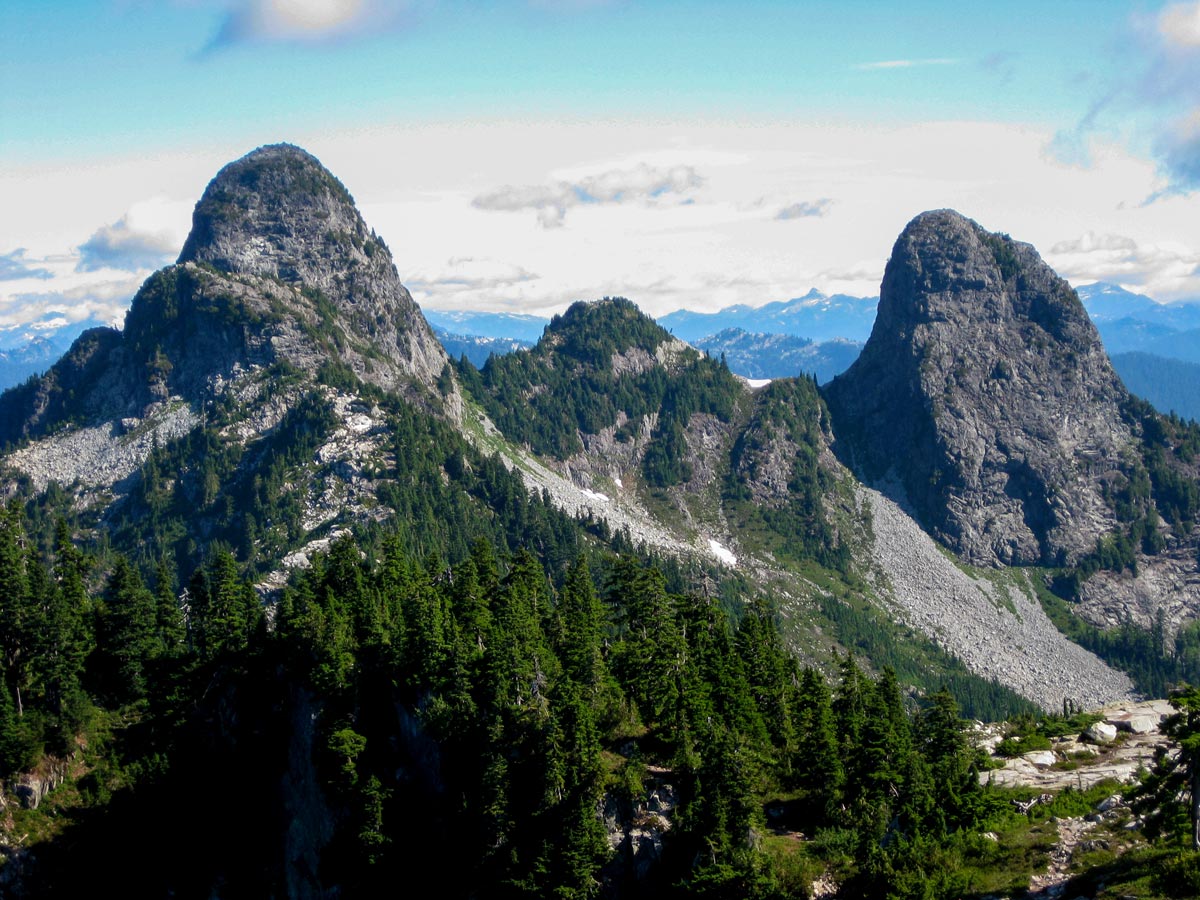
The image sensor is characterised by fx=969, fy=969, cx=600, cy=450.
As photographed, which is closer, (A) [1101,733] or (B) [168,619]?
(A) [1101,733]

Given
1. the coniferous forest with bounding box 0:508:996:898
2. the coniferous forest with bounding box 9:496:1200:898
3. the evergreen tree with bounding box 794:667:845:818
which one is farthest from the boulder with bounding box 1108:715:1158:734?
the evergreen tree with bounding box 794:667:845:818

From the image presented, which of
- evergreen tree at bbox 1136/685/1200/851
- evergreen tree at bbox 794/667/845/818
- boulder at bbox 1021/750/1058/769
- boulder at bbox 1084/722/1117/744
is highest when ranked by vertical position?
evergreen tree at bbox 1136/685/1200/851

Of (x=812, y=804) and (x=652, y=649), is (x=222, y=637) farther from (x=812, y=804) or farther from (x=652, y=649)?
(x=812, y=804)

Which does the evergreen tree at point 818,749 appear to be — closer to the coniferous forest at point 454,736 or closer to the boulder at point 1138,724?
the coniferous forest at point 454,736

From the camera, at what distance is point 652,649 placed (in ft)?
249

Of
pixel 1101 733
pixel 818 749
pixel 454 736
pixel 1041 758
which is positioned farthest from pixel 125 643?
pixel 1101 733

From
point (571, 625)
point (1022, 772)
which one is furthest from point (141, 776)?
point (1022, 772)

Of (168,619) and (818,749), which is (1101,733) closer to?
(818,749)

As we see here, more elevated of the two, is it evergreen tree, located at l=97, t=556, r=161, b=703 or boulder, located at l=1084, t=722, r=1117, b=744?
evergreen tree, located at l=97, t=556, r=161, b=703

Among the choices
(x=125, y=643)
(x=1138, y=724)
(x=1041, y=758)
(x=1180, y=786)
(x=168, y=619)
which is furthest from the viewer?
(x=168, y=619)

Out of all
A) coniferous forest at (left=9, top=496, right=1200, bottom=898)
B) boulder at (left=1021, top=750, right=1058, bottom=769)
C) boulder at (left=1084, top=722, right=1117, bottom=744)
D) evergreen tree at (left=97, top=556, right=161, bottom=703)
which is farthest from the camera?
evergreen tree at (left=97, top=556, right=161, bottom=703)

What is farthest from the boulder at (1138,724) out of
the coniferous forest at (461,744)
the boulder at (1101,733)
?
the coniferous forest at (461,744)

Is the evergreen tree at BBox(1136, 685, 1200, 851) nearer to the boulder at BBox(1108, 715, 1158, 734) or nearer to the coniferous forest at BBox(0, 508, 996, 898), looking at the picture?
the coniferous forest at BBox(0, 508, 996, 898)

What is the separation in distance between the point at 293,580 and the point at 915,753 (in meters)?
127
